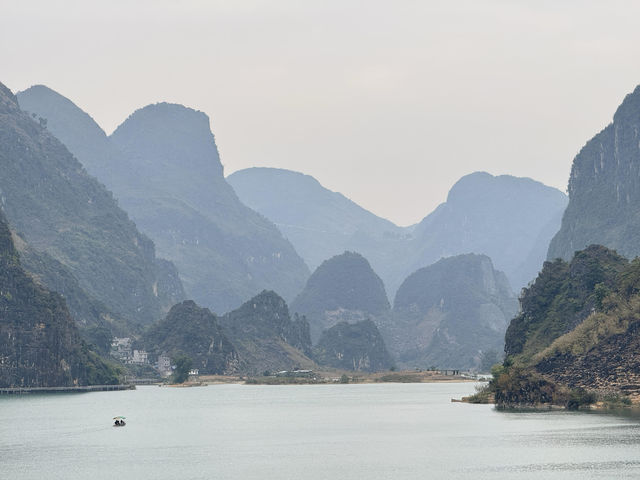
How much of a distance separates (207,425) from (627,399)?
227ft

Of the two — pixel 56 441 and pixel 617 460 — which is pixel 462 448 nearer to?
pixel 617 460

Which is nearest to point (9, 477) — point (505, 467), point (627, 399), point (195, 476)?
point (195, 476)

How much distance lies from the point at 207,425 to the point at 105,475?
6929 cm

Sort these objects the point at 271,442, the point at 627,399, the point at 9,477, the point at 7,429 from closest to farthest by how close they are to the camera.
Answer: the point at 9,477
the point at 271,442
the point at 7,429
the point at 627,399

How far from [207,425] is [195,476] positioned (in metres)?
Result: 71.0

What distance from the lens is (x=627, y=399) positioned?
192 m

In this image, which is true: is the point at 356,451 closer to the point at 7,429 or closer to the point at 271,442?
the point at 271,442

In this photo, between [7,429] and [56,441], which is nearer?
[56,441]

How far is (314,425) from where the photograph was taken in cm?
19138

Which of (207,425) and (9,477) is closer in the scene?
(9,477)

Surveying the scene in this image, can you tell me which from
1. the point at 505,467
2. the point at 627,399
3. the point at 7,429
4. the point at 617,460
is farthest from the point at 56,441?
the point at 627,399

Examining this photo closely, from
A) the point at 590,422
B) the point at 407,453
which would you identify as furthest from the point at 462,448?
the point at 590,422

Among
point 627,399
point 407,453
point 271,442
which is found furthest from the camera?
point 627,399

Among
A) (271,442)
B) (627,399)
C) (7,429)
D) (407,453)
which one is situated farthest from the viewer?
(627,399)
